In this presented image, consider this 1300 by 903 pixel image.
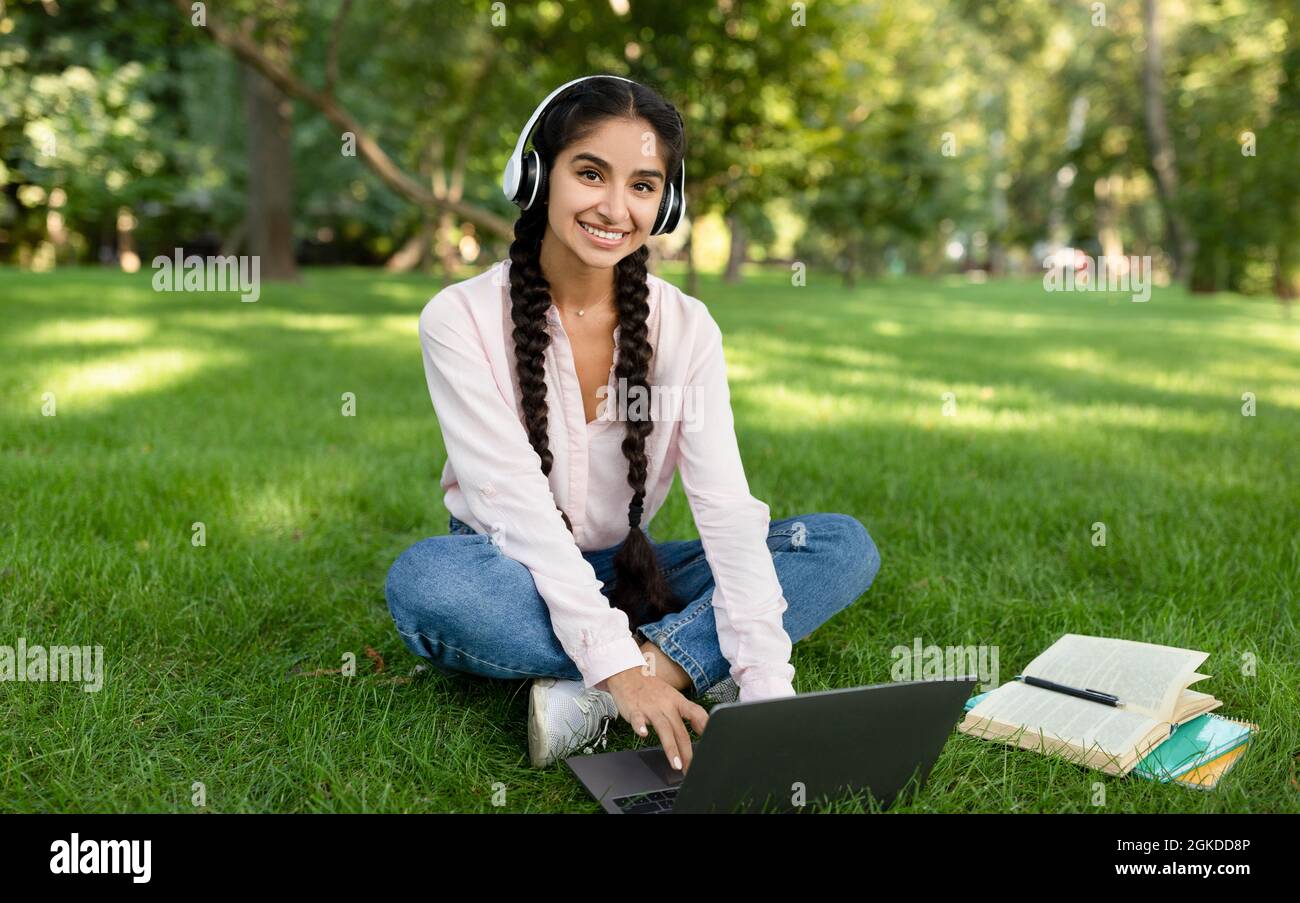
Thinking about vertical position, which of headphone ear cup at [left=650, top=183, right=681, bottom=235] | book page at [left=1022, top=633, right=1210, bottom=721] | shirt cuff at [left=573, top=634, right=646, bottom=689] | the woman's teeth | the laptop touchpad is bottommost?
the laptop touchpad

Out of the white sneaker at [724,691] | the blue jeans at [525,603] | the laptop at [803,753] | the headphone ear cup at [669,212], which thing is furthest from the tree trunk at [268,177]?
the laptop at [803,753]

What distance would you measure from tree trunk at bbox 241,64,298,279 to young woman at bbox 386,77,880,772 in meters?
14.5

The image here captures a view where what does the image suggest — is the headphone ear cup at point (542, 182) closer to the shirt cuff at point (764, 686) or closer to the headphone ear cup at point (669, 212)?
the headphone ear cup at point (669, 212)

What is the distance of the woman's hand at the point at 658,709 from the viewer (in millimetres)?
2051

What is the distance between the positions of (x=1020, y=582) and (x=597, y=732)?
5.55 ft

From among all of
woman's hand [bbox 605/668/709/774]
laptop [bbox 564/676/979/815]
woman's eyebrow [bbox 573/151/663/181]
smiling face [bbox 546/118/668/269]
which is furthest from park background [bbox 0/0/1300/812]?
woman's eyebrow [bbox 573/151/663/181]

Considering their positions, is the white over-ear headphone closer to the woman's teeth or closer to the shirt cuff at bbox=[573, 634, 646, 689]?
the woman's teeth

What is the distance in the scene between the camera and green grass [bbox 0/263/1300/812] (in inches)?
86.2

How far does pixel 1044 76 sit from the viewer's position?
105 ft

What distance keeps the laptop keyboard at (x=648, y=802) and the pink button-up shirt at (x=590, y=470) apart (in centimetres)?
25

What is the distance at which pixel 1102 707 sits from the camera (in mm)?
2412

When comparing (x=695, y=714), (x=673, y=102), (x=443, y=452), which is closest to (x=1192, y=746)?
(x=695, y=714)

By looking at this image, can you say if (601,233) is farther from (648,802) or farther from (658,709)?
(648,802)

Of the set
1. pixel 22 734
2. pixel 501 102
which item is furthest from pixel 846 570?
pixel 501 102
